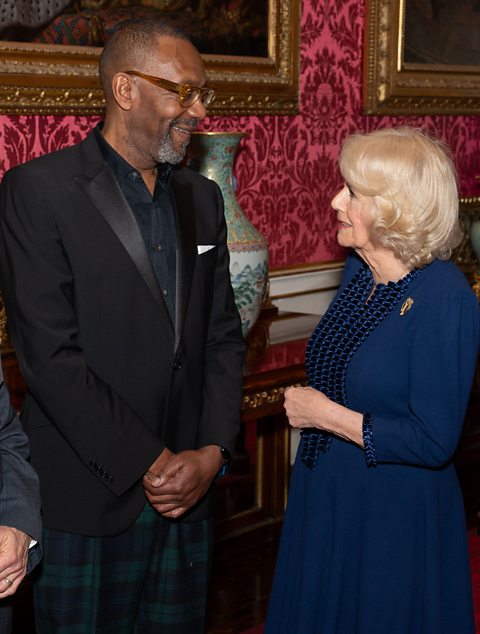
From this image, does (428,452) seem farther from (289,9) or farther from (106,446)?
(289,9)

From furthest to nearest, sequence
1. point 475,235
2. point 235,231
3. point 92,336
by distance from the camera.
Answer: point 475,235 < point 235,231 < point 92,336

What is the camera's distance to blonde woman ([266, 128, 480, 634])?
101 inches

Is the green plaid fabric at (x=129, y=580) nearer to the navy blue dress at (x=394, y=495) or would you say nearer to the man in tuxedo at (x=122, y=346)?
the man in tuxedo at (x=122, y=346)

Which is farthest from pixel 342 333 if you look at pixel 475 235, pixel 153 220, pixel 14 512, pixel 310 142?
pixel 475 235

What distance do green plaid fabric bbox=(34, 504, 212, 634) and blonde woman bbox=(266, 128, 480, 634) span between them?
11.6 inches

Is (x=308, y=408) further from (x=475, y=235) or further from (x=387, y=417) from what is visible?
(x=475, y=235)

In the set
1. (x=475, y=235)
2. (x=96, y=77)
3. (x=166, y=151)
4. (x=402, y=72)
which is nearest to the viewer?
(x=166, y=151)

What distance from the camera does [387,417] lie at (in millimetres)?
2664

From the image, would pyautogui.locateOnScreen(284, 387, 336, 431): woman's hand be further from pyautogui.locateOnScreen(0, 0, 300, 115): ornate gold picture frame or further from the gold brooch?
pyautogui.locateOnScreen(0, 0, 300, 115): ornate gold picture frame

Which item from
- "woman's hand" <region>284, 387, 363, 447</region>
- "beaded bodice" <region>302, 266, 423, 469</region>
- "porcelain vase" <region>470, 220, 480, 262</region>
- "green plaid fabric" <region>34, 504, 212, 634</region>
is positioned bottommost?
"green plaid fabric" <region>34, 504, 212, 634</region>

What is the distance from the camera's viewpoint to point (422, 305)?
259 cm

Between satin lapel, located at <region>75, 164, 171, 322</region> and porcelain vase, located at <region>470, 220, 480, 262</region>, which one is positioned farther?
porcelain vase, located at <region>470, 220, 480, 262</region>

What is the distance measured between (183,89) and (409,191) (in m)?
0.66

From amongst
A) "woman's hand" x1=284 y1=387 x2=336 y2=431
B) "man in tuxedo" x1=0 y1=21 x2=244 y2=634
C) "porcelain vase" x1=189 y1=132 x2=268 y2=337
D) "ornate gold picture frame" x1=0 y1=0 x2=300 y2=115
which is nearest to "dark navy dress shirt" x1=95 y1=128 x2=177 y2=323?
"man in tuxedo" x1=0 y1=21 x2=244 y2=634
